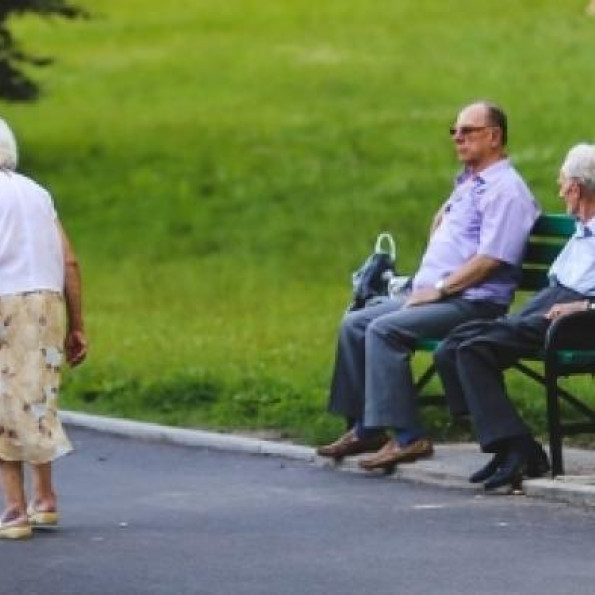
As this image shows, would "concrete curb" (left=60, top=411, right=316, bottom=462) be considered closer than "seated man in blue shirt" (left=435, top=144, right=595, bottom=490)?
No

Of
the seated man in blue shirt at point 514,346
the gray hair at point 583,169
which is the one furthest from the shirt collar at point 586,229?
the gray hair at point 583,169

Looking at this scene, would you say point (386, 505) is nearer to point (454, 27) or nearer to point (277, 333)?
point (277, 333)

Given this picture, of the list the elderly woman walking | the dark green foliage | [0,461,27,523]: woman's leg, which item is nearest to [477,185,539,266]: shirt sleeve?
the elderly woman walking

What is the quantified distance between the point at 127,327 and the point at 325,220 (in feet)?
26.6

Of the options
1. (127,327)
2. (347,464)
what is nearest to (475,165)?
(347,464)

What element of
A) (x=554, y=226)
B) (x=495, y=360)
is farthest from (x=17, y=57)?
(x=495, y=360)

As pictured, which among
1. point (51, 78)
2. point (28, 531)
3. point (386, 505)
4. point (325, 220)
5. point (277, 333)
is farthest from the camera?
point (51, 78)

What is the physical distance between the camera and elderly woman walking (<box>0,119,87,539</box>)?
10.2 metres

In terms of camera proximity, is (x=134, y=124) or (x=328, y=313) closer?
(x=328, y=313)

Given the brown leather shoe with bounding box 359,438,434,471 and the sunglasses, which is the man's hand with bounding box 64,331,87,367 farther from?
the sunglasses

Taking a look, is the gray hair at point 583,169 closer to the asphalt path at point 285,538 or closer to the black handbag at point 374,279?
the asphalt path at point 285,538

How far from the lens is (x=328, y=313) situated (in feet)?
65.7

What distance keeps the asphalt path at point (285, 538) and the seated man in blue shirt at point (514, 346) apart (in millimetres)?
294

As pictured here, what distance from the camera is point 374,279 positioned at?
1288 cm
